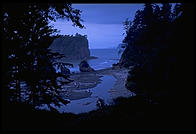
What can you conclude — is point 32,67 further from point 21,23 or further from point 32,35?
point 21,23

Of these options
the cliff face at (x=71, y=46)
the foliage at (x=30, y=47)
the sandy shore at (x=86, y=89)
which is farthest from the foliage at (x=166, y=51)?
the cliff face at (x=71, y=46)

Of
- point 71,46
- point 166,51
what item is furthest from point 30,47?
point 71,46

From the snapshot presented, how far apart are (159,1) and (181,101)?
152 inches

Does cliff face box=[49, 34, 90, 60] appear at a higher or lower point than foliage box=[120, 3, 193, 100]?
higher

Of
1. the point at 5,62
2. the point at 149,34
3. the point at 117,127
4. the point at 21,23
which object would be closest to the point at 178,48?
the point at 117,127

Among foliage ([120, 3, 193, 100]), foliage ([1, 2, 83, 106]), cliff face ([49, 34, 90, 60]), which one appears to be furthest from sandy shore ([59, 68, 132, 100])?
cliff face ([49, 34, 90, 60])

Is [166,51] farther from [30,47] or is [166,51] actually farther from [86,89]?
[86,89]

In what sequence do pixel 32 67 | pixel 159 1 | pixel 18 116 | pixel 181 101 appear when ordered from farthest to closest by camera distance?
1. pixel 32 67
2. pixel 181 101
3. pixel 18 116
4. pixel 159 1

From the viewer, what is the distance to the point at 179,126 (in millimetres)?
4105

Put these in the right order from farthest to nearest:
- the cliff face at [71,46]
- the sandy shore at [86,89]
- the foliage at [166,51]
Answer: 1. the cliff face at [71,46]
2. the sandy shore at [86,89]
3. the foliage at [166,51]

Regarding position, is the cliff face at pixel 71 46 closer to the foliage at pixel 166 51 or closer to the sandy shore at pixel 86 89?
the sandy shore at pixel 86 89

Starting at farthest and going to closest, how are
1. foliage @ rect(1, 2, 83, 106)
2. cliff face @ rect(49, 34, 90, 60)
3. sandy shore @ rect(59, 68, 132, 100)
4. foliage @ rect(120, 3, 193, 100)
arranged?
1. cliff face @ rect(49, 34, 90, 60)
2. sandy shore @ rect(59, 68, 132, 100)
3. foliage @ rect(120, 3, 193, 100)
4. foliage @ rect(1, 2, 83, 106)

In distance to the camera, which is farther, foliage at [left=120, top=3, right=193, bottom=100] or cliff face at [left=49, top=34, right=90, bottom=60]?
cliff face at [left=49, top=34, right=90, bottom=60]

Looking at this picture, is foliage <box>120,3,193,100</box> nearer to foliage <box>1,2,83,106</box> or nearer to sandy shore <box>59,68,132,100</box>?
sandy shore <box>59,68,132,100</box>
